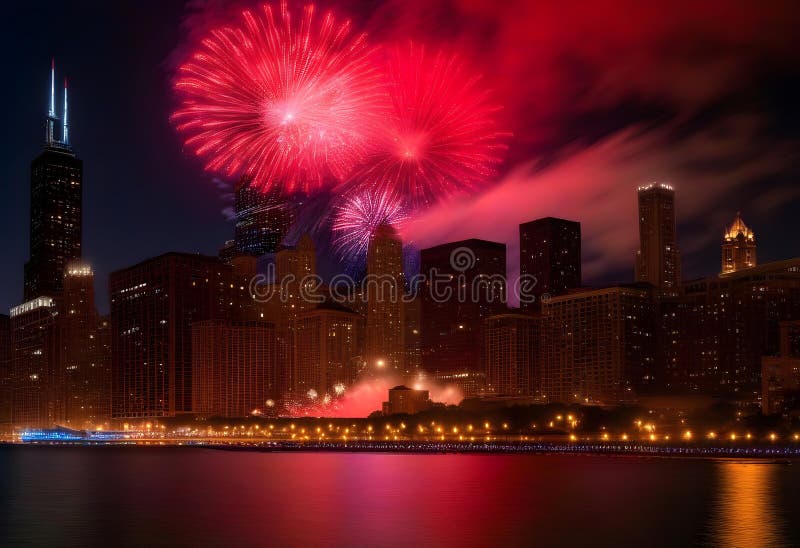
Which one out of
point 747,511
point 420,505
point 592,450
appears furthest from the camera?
point 592,450

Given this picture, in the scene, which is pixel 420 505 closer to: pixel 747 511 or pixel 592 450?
pixel 747 511

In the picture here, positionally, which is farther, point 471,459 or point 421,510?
point 471,459

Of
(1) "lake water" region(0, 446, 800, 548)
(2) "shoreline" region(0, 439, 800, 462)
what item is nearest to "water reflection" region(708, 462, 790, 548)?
(1) "lake water" region(0, 446, 800, 548)

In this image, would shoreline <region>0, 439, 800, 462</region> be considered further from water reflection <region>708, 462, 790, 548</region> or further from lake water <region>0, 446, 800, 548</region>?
water reflection <region>708, 462, 790, 548</region>

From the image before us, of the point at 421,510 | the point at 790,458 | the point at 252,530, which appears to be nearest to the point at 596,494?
the point at 421,510

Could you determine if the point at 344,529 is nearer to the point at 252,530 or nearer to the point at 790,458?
the point at 252,530

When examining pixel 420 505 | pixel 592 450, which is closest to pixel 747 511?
pixel 420 505

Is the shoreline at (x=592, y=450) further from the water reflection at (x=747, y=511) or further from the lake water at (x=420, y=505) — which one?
the water reflection at (x=747, y=511)
